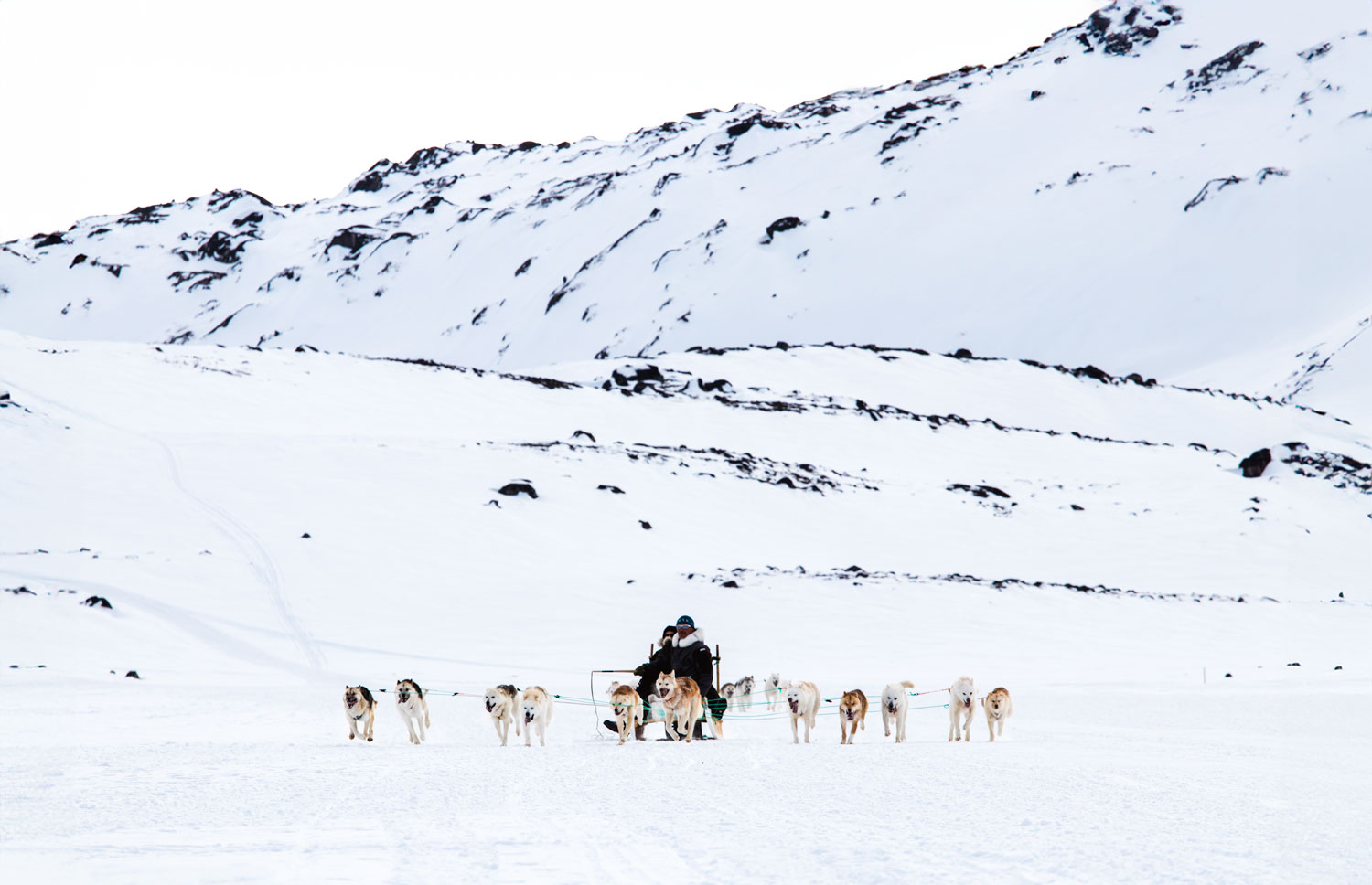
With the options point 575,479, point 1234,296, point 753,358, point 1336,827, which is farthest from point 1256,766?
point 1234,296

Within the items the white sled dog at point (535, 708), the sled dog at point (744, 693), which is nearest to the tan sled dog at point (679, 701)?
the white sled dog at point (535, 708)

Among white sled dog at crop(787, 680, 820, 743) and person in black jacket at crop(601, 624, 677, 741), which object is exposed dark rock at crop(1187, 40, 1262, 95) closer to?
person in black jacket at crop(601, 624, 677, 741)

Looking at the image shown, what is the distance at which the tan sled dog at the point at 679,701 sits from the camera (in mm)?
14133

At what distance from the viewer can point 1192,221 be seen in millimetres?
144500

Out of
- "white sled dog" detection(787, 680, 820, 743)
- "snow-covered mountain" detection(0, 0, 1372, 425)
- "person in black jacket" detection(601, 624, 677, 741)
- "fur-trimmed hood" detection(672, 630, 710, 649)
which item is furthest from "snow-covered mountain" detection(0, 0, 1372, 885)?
"snow-covered mountain" detection(0, 0, 1372, 425)

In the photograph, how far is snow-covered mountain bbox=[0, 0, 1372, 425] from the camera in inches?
5123

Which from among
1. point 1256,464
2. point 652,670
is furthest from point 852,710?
point 1256,464

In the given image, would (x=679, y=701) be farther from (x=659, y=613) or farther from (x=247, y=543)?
(x=247, y=543)

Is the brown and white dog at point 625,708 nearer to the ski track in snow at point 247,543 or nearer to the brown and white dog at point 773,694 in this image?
the brown and white dog at point 773,694

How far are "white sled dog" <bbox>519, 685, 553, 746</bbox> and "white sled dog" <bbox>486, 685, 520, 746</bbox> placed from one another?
0.76 feet

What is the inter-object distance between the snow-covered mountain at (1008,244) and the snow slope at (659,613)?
58.0 m

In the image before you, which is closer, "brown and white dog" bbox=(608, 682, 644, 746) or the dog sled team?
the dog sled team

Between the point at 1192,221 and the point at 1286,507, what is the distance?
353 ft

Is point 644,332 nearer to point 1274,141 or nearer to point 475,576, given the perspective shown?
point 1274,141
